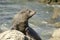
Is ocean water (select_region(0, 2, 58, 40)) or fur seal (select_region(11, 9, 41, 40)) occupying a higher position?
fur seal (select_region(11, 9, 41, 40))

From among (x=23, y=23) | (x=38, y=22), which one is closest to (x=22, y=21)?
(x=23, y=23)

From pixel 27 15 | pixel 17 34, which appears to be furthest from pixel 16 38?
pixel 27 15

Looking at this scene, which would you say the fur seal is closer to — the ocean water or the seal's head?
the seal's head

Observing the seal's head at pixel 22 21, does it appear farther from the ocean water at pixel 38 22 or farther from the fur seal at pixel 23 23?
the ocean water at pixel 38 22

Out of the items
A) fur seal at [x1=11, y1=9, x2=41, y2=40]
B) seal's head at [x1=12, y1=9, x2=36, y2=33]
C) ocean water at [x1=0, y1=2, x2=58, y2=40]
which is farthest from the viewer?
ocean water at [x1=0, y1=2, x2=58, y2=40]

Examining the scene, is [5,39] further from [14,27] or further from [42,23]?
[42,23]

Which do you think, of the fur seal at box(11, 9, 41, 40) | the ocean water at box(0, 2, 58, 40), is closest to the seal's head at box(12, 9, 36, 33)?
the fur seal at box(11, 9, 41, 40)

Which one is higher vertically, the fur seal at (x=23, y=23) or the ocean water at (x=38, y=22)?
the fur seal at (x=23, y=23)

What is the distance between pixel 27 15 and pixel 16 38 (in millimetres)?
4272

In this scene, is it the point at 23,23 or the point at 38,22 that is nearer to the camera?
the point at 23,23

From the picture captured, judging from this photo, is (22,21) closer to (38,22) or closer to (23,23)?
(23,23)

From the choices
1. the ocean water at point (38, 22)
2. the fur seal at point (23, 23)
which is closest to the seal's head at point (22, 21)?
the fur seal at point (23, 23)

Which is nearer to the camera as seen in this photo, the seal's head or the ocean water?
the seal's head

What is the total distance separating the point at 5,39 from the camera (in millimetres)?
4039
